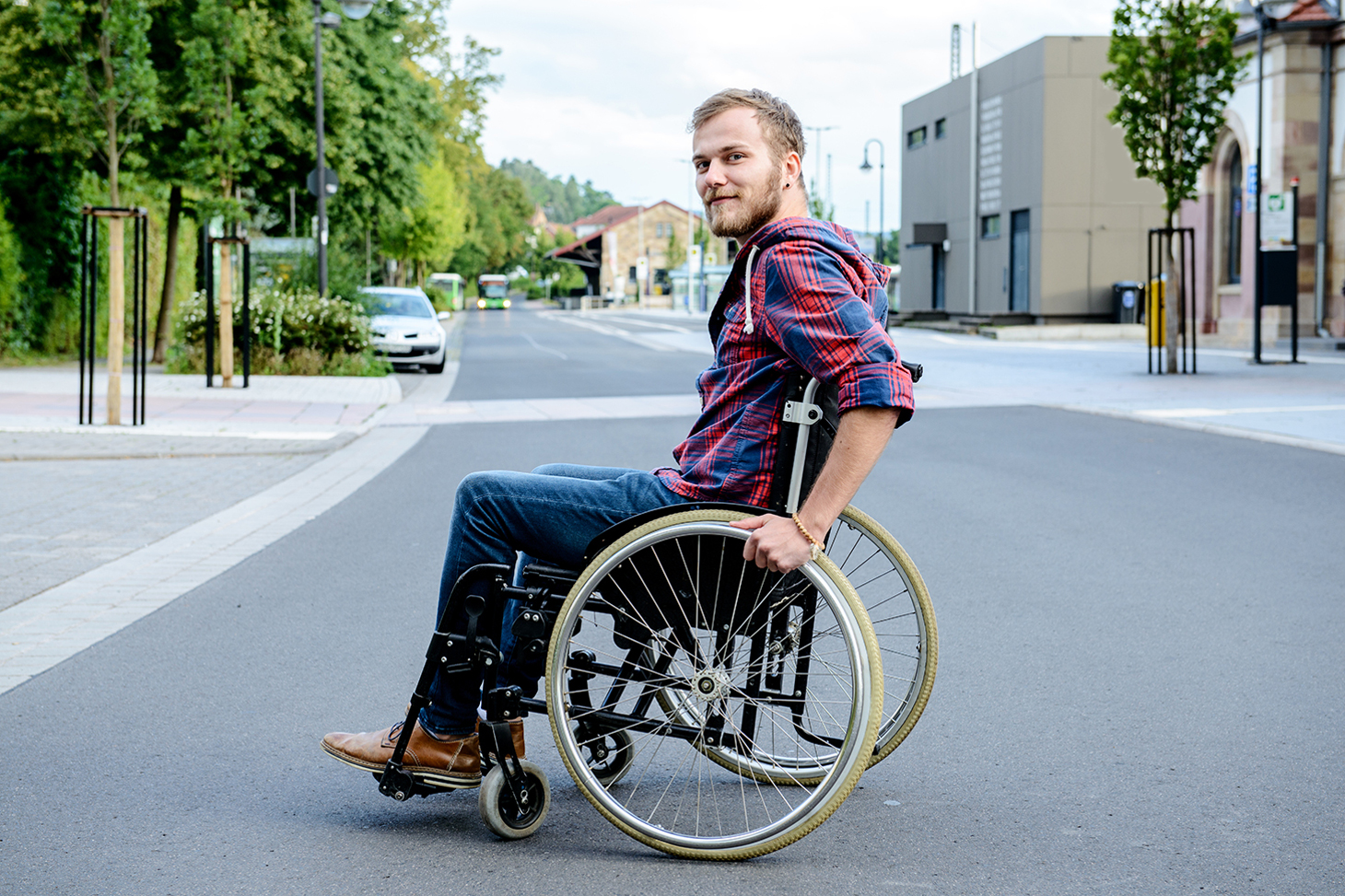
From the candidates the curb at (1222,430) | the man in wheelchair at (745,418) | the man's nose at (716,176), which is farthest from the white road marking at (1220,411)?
the man's nose at (716,176)

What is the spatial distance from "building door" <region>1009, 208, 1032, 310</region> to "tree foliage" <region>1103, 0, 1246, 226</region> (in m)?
19.0

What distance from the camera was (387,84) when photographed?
91.5ft

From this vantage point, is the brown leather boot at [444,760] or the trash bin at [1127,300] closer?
the brown leather boot at [444,760]

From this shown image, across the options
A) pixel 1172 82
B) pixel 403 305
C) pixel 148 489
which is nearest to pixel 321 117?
pixel 403 305

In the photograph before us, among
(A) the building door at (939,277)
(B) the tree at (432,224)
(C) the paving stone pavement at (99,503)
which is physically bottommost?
(C) the paving stone pavement at (99,503)

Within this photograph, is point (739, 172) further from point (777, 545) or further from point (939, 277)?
point (939, 277)

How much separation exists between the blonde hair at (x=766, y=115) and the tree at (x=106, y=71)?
13.9m

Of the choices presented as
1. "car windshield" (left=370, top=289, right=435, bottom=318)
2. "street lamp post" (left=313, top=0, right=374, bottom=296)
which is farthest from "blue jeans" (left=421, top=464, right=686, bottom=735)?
"car windshield" (left=370, top=289, right=435, bottom=318)

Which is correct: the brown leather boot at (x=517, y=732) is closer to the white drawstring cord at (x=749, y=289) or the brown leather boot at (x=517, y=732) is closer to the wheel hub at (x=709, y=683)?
the wheel hub at (x=709, y=683)

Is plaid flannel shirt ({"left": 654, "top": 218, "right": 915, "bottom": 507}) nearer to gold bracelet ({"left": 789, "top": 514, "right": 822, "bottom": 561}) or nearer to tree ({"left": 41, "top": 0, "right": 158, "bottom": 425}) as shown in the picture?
gold bracelet ({"left": 789, "top": 514, "right": 822, "bottom": 561})

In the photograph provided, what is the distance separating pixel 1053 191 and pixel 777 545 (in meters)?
36.8

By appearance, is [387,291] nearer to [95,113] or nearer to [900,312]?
[95,113]

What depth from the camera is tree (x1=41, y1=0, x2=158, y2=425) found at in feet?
52.2

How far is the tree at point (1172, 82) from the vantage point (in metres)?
19.1
